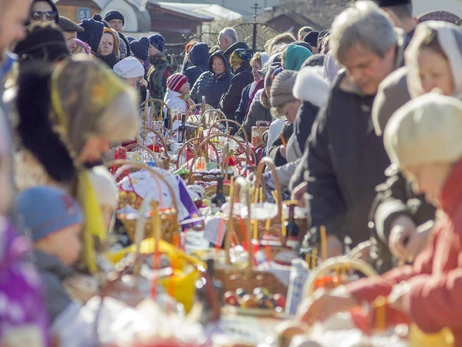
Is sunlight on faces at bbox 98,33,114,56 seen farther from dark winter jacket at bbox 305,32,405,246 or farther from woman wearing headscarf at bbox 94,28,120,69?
dark winter jacket at bbox 305,32,405,246

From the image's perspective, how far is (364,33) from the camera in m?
3.84

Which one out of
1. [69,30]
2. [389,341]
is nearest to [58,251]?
[389,341]

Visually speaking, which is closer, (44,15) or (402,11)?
(402,11)

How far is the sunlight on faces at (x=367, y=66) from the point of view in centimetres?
386

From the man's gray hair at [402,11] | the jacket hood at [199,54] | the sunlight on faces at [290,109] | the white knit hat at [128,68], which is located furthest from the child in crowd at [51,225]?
the jacket hood at [199,54]

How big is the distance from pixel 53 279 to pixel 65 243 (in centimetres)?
18

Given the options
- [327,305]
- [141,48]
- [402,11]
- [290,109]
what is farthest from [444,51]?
[141,48]

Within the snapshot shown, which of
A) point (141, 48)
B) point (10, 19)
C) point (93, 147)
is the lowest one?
point (141, 48)

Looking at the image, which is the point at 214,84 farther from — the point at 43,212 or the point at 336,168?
Answer: the point at 43,212

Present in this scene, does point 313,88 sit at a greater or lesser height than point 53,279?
lesser

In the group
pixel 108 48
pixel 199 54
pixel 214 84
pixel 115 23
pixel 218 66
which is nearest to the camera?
pixel 108 48

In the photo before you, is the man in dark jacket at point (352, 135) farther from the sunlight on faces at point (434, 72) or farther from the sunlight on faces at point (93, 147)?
the sunlight on faces at point (93, 147)

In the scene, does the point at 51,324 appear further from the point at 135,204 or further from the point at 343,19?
the point at 135,204

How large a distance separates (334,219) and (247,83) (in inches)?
315
